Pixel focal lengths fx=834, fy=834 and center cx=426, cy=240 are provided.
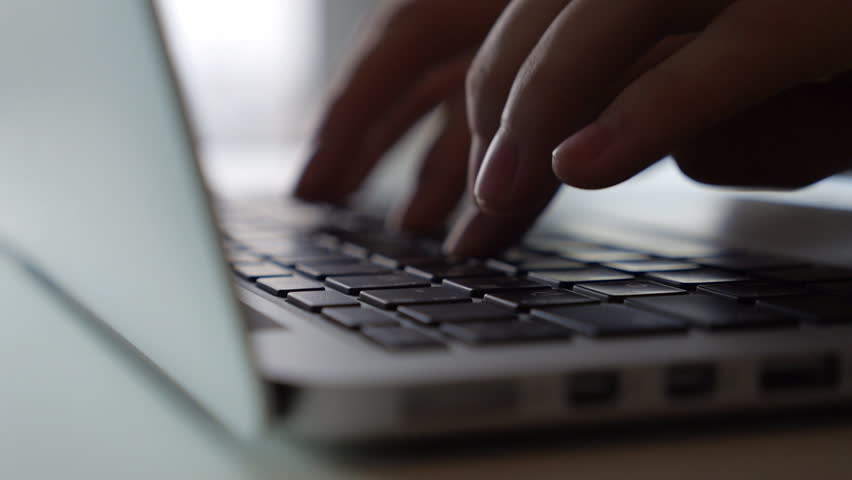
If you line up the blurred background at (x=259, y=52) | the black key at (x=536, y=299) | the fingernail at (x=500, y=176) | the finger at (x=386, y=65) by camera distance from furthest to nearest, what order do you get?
the blurred background at (x=259, y=52)
the finger at (x=386, y=65)
the fingernail at (x=500, y=176)
the black key at (x=536, y=299)

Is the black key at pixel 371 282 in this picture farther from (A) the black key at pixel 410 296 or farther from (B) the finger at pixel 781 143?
(B) the finger at pixel 781 143

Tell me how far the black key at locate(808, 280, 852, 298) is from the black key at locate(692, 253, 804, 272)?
2.3 inches

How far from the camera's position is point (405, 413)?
0.24 metres

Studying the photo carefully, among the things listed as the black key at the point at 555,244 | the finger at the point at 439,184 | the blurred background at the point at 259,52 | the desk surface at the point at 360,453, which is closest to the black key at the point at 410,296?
the desk surface at the point at 360,453

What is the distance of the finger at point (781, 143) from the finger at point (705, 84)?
192mm

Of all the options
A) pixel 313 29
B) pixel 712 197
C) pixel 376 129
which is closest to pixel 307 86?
pixel 313 29

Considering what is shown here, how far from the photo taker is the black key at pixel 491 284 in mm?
407

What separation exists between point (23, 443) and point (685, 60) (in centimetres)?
34

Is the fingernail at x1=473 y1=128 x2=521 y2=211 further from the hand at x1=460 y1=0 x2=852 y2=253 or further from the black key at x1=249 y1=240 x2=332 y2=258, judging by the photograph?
the black key at x1=249 y1=240 x2=332 y2=258

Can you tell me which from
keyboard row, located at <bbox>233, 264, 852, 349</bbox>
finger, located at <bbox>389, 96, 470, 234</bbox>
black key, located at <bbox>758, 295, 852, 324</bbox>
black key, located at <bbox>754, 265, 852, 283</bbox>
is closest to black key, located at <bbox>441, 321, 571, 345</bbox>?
keyboard row, located at <bbox>233, 264, 852, 349</bbox>

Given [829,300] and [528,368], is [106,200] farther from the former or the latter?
[829,300]

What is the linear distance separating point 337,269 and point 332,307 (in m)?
0.13

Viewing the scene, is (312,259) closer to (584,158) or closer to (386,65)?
(584,158)

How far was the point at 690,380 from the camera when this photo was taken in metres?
0.26
